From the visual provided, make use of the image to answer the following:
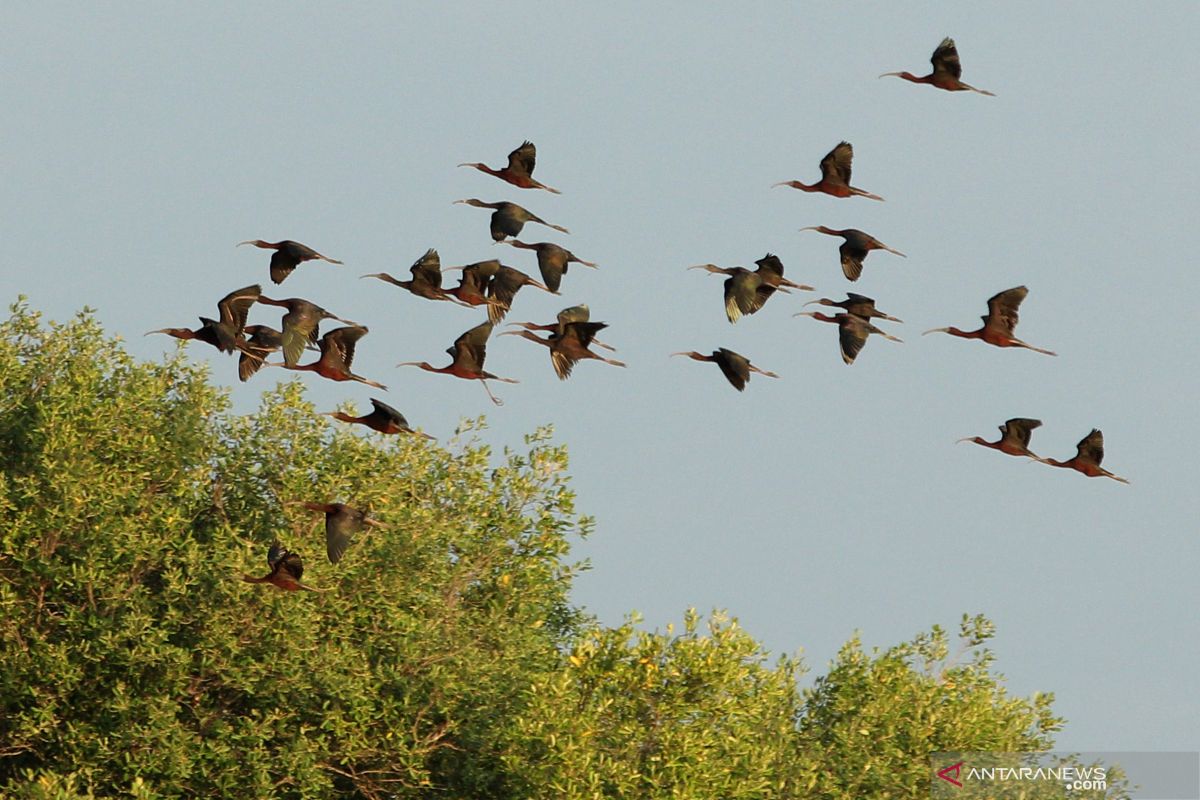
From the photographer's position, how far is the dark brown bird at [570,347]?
22672 millimetres

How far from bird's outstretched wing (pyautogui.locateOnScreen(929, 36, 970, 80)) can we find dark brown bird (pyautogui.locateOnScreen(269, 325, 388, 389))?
23.1ft

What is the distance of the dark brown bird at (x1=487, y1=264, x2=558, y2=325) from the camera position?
955 inches

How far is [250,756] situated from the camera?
26781mm

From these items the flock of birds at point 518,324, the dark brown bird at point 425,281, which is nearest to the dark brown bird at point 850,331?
the flock of birds at point 518,324

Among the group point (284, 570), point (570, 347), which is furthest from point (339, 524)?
point (570, 347)

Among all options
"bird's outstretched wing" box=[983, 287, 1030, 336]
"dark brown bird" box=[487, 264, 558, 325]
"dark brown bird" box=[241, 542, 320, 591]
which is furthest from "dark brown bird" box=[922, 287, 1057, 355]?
"dark brown bird" box=[241, 542, 320, 591]

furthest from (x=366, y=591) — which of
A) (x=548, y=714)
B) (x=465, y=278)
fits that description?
(x=465, y=278)

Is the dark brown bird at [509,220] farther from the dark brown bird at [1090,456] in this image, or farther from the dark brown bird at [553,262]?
the dark brown bird at [1090,456]

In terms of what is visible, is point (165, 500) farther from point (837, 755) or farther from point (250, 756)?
point (837, 755)

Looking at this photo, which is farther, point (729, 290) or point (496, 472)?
point (496, 472)

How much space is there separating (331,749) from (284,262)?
22.6 feet

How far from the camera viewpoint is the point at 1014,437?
23.3 meters

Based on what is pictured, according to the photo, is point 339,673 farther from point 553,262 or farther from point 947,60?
point 947,60

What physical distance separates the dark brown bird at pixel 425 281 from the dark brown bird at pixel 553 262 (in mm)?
1179
